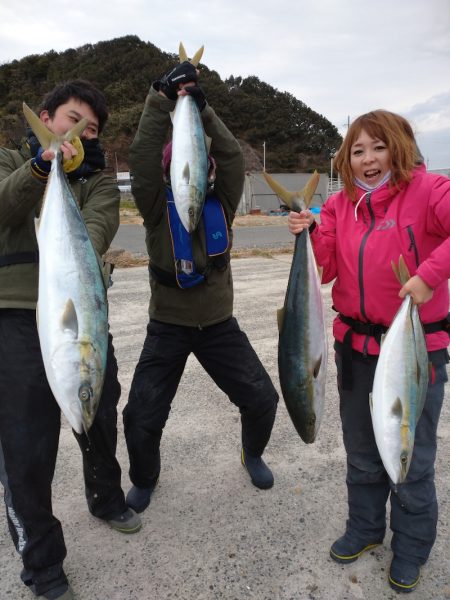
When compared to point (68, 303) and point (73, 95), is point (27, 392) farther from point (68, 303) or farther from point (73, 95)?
point (73, 95)

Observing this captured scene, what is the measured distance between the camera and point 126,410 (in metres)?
2.66

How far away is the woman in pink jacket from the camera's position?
2.05 m

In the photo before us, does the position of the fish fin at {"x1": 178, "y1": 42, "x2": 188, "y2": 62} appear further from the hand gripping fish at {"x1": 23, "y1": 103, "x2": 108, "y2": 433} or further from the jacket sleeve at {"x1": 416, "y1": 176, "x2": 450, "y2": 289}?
the jacket sleeve at {"x1": 416, "y1": 176, "x2": 450, "y2": 289}

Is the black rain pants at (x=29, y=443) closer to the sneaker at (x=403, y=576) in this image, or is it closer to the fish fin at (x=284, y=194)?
the fish fin at (x=284, y=194)

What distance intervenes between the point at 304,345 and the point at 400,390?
479 mm

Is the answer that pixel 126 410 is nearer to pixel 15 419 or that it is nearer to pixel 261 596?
pixel 15 419

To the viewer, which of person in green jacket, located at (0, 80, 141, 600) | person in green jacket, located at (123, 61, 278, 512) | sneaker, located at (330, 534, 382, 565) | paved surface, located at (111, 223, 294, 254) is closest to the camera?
person in green jacket, located at (0, 80, 141, 600)

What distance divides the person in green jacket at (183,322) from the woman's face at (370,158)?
0.73 meters

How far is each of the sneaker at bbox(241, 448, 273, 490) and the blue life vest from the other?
1.27 meters

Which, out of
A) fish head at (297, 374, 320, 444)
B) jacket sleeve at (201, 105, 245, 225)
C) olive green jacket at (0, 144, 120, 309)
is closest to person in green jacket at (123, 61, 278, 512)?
jacket sleeve at (201, 105, 245, 225)

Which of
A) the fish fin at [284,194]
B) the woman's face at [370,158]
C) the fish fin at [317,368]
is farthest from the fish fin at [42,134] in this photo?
the fish fin at [317,368]

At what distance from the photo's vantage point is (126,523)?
8.11 feet

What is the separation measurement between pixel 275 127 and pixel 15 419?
100 meters

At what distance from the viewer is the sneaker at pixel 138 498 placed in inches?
104
